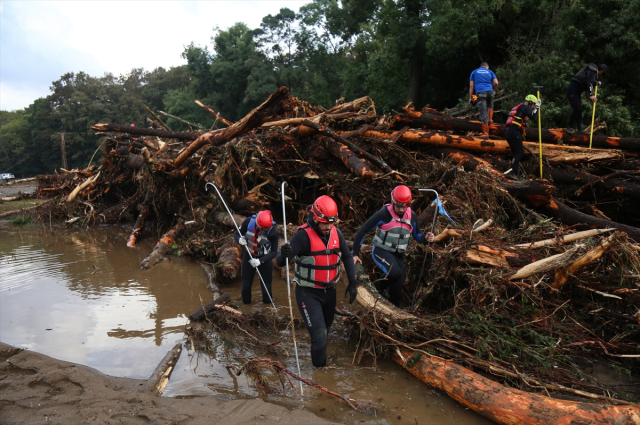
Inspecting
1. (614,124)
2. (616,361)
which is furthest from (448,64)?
(616,361)

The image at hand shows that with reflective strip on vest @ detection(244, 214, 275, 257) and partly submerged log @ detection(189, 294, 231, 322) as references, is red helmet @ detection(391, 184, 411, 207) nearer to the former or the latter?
reflective strip on vest @ detection(244, 214, 275, 257)

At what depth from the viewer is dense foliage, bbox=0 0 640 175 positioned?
486 inches

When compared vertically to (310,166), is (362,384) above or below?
below

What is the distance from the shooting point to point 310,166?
31.6 feet

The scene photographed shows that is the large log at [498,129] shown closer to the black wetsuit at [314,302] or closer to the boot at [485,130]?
the boot at [485,130]

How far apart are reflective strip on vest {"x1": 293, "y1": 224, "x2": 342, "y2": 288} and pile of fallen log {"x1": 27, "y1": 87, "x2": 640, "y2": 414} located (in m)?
0.70

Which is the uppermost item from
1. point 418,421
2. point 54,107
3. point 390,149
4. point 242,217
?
point 54,107

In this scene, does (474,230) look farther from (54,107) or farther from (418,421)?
(54,107)

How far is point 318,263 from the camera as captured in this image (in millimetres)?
4484

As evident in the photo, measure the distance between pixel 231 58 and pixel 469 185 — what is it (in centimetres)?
3642

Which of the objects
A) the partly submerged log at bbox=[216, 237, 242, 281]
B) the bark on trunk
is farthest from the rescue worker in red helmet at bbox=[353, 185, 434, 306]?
the bark on trunk

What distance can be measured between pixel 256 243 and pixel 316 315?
2.48m

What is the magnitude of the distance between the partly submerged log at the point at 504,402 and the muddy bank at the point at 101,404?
1.23m

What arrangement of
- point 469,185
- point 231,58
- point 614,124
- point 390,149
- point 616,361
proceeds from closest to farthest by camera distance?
point 616,361 < point 469,185 < point 390,149 < point 614,124 < point 231,58
